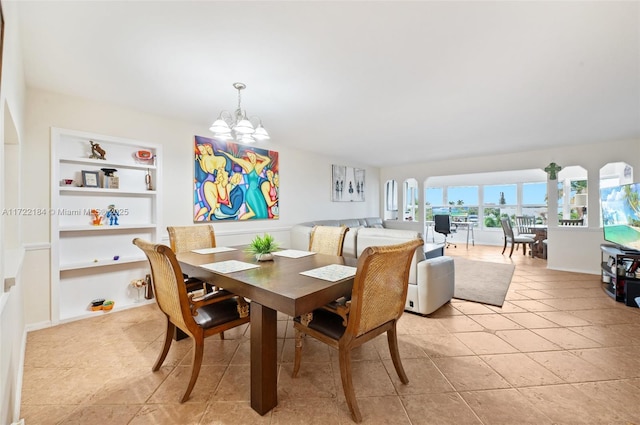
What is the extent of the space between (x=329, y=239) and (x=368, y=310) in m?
1.30

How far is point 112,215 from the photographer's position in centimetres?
302

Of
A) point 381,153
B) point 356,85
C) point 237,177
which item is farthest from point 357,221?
point 356,85

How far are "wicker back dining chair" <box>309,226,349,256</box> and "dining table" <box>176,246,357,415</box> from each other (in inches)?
28.9

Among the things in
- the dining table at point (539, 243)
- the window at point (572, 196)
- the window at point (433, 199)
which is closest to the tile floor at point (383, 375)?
the window at point (572, 196)

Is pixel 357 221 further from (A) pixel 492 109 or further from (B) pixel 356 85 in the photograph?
(B) pixel 356 85

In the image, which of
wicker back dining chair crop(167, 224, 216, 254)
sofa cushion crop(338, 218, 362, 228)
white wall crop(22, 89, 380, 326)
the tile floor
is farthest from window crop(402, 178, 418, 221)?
wicker back dining chair crop(167, 224, 216, 254)

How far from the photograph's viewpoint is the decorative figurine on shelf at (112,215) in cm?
301

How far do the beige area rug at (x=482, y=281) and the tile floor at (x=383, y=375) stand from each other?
22.1 inches

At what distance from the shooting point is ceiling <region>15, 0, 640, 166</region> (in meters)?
1.59

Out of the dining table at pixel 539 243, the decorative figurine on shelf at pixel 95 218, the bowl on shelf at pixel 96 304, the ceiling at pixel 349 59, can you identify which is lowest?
the bowl on shelf at pixel 96 304

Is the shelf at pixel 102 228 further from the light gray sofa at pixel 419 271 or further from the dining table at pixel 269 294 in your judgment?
the light gray sofa at pixel 419 271

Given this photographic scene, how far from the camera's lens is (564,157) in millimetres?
4855

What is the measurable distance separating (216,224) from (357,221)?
10.9 feet

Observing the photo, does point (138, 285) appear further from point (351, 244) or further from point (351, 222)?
point (351, 222)
